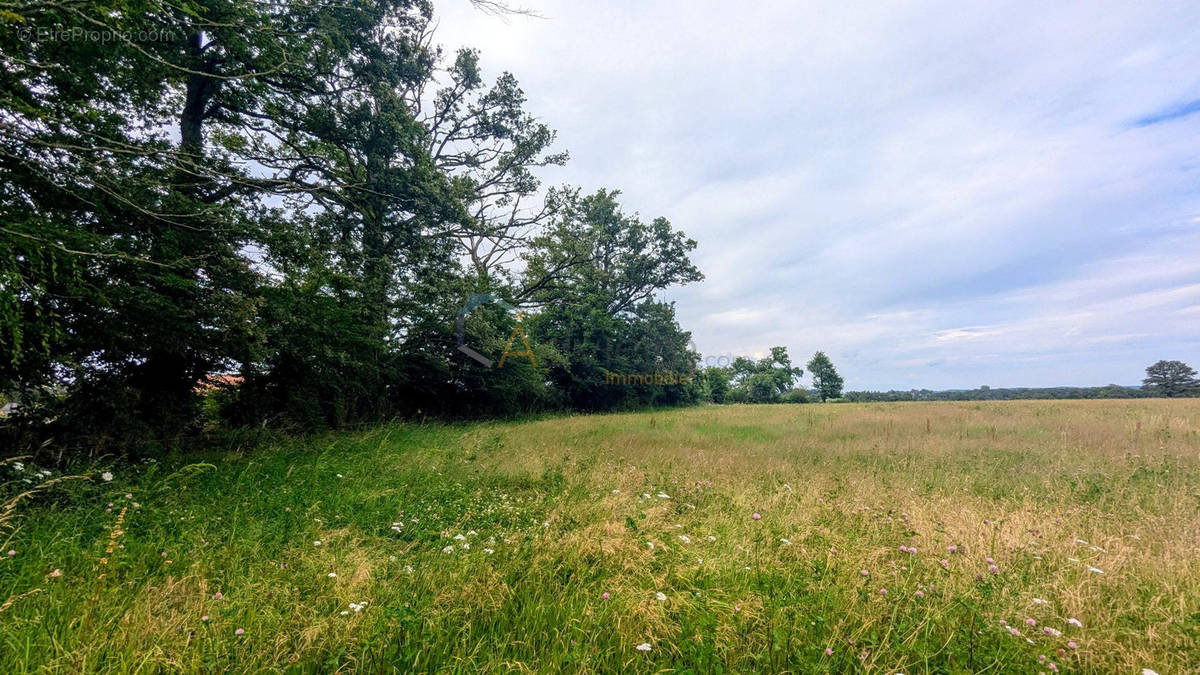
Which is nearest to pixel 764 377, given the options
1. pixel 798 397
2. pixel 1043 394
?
pixel 798 397

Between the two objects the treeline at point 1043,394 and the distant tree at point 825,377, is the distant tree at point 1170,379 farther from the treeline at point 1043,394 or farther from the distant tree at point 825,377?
the distant tree at point 825,377

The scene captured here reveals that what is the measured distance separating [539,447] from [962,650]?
754cm

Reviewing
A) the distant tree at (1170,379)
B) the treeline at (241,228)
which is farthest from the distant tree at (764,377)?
the treeline at (241,228)

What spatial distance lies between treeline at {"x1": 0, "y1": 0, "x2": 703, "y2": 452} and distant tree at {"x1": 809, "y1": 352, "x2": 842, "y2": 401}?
4696 centimetres

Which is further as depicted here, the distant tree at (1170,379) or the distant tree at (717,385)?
the distant tree at (717,385)

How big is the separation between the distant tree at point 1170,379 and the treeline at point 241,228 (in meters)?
45.9

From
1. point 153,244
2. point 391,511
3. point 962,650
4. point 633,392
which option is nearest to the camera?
point 962,650

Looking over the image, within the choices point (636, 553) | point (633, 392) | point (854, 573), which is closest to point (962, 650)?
point (854, 573)

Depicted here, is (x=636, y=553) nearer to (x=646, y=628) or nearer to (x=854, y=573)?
(x=646, y=628)

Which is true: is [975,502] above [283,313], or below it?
below

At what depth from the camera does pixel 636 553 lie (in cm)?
334

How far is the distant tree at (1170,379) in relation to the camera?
29.8 m

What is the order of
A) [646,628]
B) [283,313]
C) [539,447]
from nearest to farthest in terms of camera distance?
[646,628] < [283,313] < [539,447]

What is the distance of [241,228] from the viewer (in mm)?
6539
